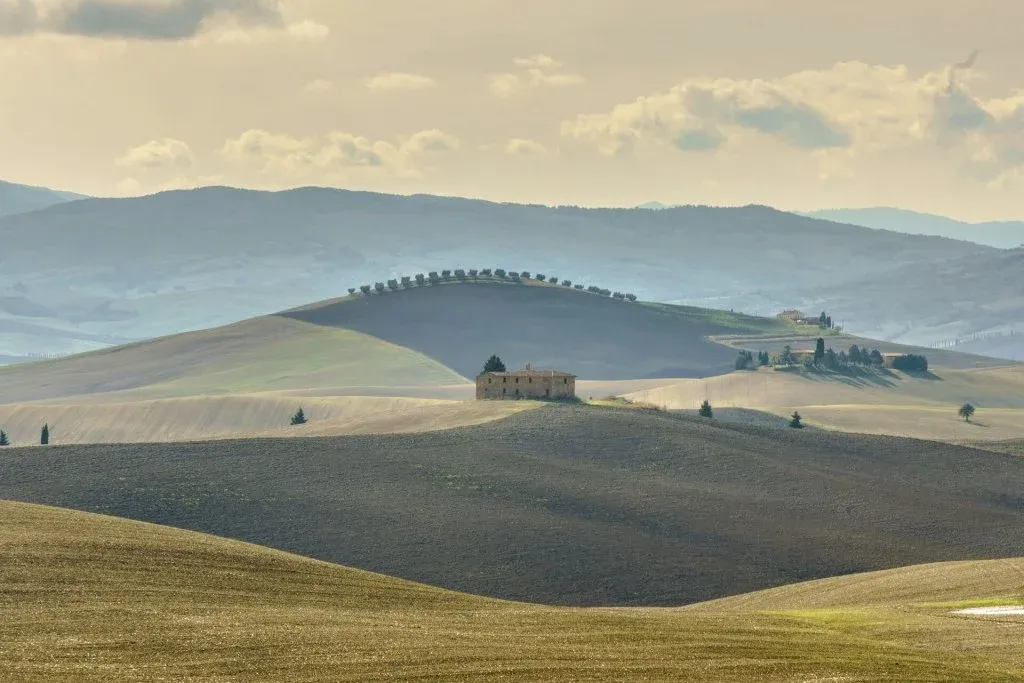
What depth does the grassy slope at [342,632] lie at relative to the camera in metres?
44.6

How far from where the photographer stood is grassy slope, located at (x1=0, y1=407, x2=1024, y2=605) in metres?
97.2

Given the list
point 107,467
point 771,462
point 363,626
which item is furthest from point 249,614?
point 771,462

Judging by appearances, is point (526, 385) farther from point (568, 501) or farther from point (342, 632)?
A: point (342, 632)

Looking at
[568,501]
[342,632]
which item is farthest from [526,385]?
[342,632]

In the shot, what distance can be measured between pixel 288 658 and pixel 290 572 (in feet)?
69.5

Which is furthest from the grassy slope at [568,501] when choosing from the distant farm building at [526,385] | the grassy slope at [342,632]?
the grassy slope at [342,632]

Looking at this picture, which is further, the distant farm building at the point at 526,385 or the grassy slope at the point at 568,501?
the distant farm building at the point at 526,385

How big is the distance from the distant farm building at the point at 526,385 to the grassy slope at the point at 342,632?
3390 inches

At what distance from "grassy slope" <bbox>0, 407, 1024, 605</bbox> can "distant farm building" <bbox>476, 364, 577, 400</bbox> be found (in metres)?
20.2

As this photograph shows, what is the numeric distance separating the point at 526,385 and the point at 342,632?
108 m

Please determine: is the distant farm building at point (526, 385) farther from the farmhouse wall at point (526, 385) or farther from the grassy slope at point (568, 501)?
the grassy slope at point (568, 501)

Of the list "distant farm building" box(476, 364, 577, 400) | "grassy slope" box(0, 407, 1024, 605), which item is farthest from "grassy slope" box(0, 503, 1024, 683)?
"distant farm building" box(476, 364, 577, 400)

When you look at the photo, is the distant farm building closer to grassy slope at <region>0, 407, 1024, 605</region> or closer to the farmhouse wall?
the farmhouse wall

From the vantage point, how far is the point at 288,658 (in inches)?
1785
